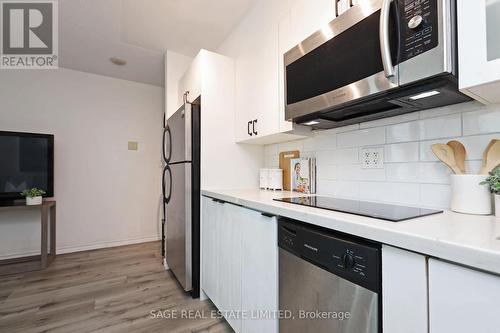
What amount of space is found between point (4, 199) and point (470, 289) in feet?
12.8

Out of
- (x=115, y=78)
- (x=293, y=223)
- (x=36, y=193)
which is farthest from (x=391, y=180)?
(x=115, y=78)

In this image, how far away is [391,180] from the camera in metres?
1.18

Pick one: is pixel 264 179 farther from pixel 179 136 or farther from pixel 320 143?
pixel 179 136

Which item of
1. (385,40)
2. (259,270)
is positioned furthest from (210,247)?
(385,40)

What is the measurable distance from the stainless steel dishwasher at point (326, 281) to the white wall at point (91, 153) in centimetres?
310

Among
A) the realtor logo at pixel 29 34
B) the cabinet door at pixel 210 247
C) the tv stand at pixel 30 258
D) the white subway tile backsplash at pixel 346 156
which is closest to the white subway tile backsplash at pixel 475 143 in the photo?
the white subway tile backsplash at pixel 346 156

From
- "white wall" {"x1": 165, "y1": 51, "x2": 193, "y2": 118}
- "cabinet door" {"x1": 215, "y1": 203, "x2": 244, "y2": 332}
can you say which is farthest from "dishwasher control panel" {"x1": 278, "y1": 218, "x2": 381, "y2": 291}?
"white wall" {"x1": 165, "y1": 51, "x2": 193, "y2": 118}

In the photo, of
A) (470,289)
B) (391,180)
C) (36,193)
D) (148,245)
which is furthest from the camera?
(148,245)

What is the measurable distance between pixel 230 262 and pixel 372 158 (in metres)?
1.04

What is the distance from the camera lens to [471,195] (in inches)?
33.3

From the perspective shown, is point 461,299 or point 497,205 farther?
point 497,205

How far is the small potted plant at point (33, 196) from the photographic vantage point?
252cm

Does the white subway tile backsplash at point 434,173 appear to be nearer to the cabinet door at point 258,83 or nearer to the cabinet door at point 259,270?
the cabinet door at point 259,270

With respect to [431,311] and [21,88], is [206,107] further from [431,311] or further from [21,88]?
[21,88]
